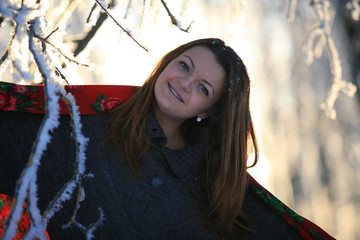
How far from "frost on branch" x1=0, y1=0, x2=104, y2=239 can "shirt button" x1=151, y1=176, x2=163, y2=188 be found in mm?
882

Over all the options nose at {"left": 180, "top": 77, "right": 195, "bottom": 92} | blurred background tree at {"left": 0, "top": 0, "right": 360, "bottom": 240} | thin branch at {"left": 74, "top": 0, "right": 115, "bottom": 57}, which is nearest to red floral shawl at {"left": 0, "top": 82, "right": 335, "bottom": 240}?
thin branch at {"left": 74, "top": 0, "right": 115, "bottom": 57}

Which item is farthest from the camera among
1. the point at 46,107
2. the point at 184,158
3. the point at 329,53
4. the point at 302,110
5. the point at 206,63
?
the point at 302,110

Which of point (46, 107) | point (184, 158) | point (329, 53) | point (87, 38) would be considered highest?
point (46, 107)

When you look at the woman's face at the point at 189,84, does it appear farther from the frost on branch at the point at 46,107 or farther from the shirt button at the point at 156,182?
the frost on branch at the point at 46,107

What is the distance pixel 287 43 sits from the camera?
4828 millimetres

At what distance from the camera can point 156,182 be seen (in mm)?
1612

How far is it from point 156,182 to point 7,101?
24.1 inches

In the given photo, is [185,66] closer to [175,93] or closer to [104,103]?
[175,93]

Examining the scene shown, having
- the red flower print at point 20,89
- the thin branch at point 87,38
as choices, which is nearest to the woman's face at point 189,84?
the thin branch at point 87,38

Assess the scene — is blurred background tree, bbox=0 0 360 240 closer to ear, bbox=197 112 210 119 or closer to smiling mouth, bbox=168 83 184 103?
ear, bbox=197 112 210 119

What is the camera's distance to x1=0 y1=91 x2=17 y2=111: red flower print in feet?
4.60

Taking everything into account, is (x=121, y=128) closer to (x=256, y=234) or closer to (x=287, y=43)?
(x=256, y=234)

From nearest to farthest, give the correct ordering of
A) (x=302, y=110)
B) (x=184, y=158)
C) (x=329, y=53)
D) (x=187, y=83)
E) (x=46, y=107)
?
1. (x=46, y=107)
2. (x=329, y=53)
3. (x=187, y=83)
4. (x=184, y=158)
5. (x=302, y=110)

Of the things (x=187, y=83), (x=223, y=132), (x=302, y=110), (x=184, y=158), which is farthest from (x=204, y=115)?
(x=302, y=110)
